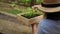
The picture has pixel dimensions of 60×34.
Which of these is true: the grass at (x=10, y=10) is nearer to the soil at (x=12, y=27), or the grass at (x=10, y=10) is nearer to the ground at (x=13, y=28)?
the soil at (x=12, y=27)

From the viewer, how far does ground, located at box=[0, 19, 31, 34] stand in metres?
4.35

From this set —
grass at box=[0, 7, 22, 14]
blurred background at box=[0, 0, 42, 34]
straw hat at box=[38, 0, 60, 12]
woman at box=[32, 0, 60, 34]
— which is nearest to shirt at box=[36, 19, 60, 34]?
woman at box=[32, 0, 60, 34]

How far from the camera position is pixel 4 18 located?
5.12 m

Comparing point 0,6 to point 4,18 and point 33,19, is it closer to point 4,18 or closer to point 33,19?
point 4,18

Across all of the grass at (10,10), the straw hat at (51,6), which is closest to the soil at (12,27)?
the grass at (10,10)

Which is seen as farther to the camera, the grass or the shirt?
the grass

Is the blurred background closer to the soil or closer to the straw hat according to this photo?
the soil

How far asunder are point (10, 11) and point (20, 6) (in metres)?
0.33

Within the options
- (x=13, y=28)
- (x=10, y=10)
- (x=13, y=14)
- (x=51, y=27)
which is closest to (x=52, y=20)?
(x=51, y=27)

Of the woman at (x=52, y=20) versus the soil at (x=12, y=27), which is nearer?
the woman at (x=52, y=20)

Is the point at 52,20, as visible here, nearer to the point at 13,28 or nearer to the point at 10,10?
the point at 13,28

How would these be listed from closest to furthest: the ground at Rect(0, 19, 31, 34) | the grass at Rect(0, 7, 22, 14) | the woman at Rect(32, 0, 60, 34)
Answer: the woman at Rect(32, 0, 60, 34)
the ground at Rect(0, 19, 31, 34)
the grass at Rect(0, 7, 22, 14)

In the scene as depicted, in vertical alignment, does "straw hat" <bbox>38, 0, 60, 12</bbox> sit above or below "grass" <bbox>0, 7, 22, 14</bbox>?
above

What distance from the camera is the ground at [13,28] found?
4348 mm
